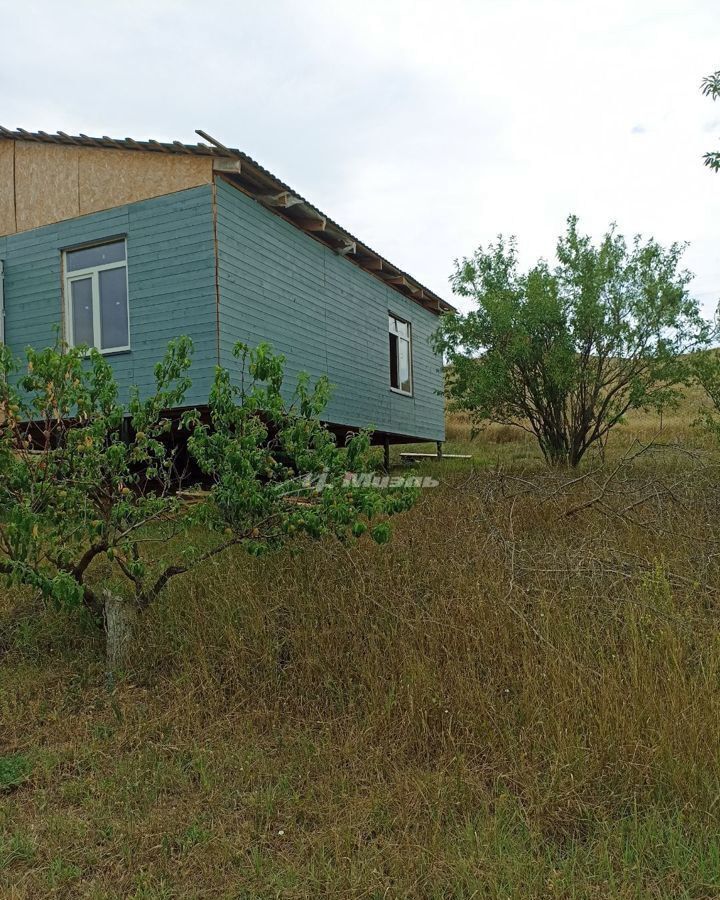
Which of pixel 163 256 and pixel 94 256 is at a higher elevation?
pixel 94 256

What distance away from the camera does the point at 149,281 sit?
9273 millimetres

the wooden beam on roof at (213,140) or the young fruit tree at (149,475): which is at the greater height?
the wooden beam on roof at (213,140)

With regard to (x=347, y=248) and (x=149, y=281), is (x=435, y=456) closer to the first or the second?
(x=347, y=248)

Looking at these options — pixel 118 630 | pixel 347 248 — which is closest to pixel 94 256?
pixel 347 248

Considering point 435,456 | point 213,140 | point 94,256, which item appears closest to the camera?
point 213,140

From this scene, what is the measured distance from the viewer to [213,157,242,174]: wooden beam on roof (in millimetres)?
8875

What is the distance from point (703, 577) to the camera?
15.0 ft

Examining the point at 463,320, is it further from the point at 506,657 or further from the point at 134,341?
the point at 506,657

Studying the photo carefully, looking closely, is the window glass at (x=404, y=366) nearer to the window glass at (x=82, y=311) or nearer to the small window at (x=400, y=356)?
the small window at (x=400, y=356)

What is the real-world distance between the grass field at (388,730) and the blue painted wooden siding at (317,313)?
16.0 ft

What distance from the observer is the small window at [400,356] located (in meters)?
14.0

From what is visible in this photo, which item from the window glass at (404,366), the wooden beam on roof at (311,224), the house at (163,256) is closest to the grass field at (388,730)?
the house at (163,256)

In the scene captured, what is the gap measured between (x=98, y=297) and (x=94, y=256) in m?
0.63

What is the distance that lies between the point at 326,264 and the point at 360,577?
7742 mm
